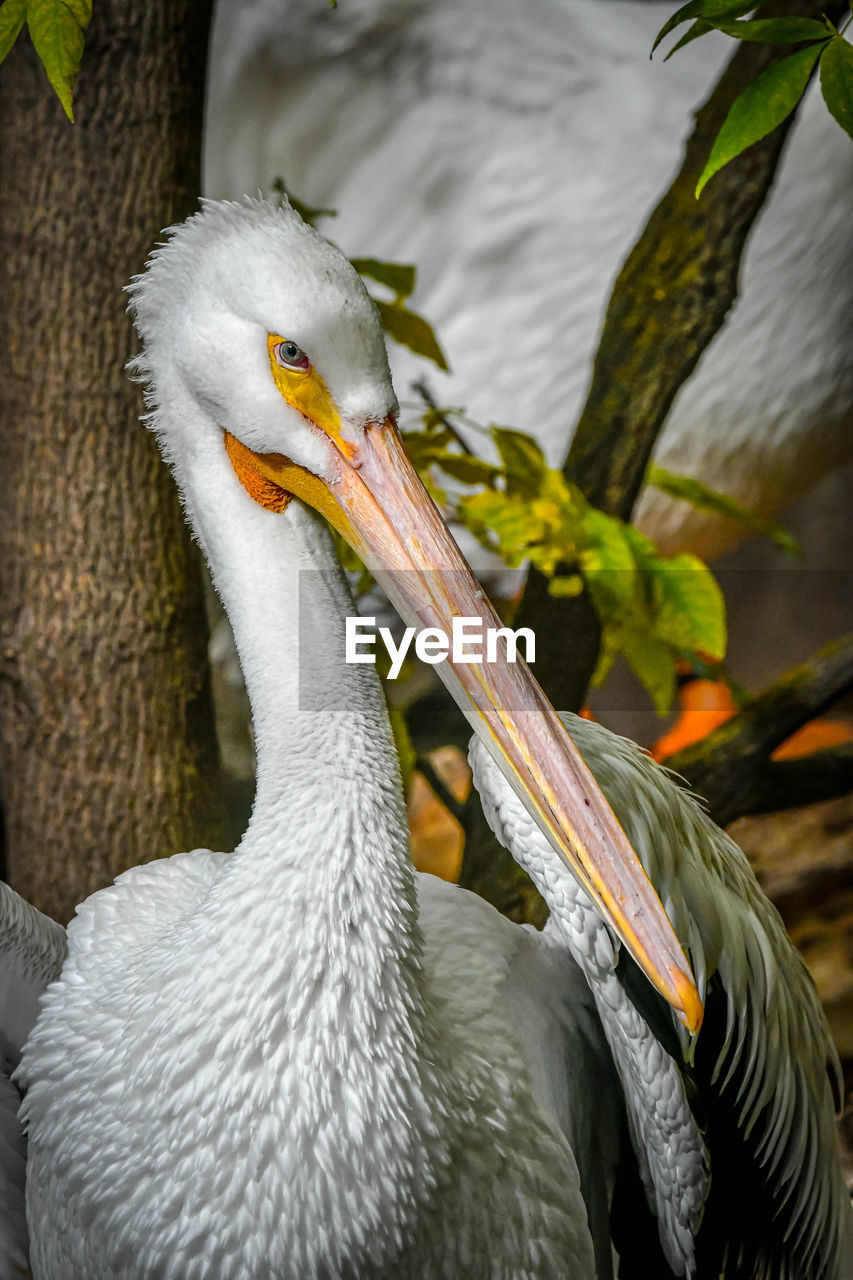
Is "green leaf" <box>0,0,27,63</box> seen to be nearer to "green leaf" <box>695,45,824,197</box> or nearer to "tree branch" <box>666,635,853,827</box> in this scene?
"green leaf" <box>695,45,824,197</box>

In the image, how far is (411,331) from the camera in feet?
6.17

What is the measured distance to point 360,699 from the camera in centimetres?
98

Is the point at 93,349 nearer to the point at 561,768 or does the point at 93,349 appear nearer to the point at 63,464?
the point at 63,464

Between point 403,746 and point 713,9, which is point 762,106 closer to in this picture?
point 713,9

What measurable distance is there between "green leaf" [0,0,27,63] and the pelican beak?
0.53 m

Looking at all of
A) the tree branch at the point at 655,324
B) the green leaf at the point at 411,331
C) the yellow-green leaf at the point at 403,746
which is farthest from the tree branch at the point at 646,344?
the green leaf at the point at 411,331

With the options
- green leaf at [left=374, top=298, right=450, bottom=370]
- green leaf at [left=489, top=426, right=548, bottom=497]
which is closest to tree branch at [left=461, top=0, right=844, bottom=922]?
green leaf at [left=489, top=426, right=548, bottom=497]

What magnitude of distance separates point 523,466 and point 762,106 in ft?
3.03

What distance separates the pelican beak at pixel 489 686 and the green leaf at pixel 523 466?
100 centimetres

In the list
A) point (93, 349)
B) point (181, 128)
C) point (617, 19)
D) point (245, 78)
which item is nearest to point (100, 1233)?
point (93, 349)

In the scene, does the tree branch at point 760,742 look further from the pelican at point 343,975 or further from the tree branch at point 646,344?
the pelican at point 343,975

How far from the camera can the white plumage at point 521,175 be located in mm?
1946

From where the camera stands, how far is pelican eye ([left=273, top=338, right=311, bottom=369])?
2.97 feet

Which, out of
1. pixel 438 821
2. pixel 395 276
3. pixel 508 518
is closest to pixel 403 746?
pixel 438 821
